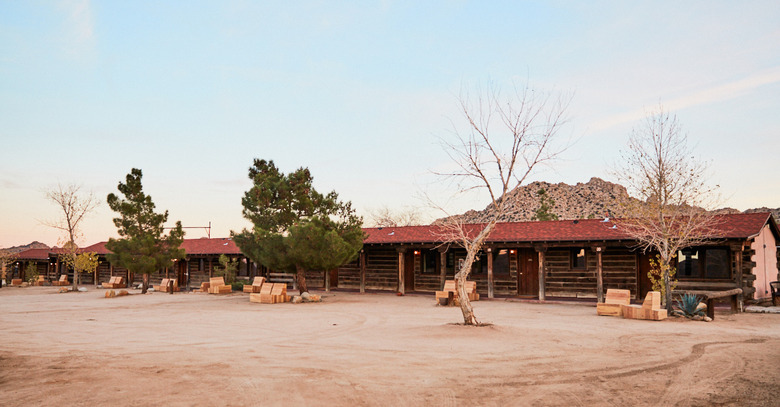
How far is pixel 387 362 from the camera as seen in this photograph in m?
8.45

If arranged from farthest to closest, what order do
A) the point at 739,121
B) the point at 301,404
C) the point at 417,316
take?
the point at 739,121, the point at 417,316, the point at 301,404

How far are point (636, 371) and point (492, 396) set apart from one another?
2892mm

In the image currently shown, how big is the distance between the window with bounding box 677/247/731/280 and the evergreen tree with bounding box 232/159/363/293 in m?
13.7

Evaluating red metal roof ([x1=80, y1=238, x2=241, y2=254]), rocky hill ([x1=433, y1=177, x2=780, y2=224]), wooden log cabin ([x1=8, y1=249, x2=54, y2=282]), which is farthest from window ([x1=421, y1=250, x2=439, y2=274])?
rocky hill ([x1=433, y1=177, x2=780, y2=224])

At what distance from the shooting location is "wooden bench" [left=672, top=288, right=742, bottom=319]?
1489 centimetres

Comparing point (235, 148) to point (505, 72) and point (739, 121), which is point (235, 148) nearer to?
point (505, 72)

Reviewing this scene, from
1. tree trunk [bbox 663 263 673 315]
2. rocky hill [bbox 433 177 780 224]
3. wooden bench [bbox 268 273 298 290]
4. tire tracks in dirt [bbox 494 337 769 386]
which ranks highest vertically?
rocky hill [bbox 433 177 780 224]

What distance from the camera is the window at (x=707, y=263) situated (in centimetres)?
1945

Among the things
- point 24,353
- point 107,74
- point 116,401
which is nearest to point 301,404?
point 116,401

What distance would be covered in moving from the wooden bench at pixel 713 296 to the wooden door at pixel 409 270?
43.0ft

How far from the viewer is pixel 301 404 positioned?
236 inches

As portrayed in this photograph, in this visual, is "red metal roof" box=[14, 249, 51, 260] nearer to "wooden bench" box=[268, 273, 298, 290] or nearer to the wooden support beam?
"wooden bench" box=[268, 273, 298, 290]

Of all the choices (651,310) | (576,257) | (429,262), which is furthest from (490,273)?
(651,310)

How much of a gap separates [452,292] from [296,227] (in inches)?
278
